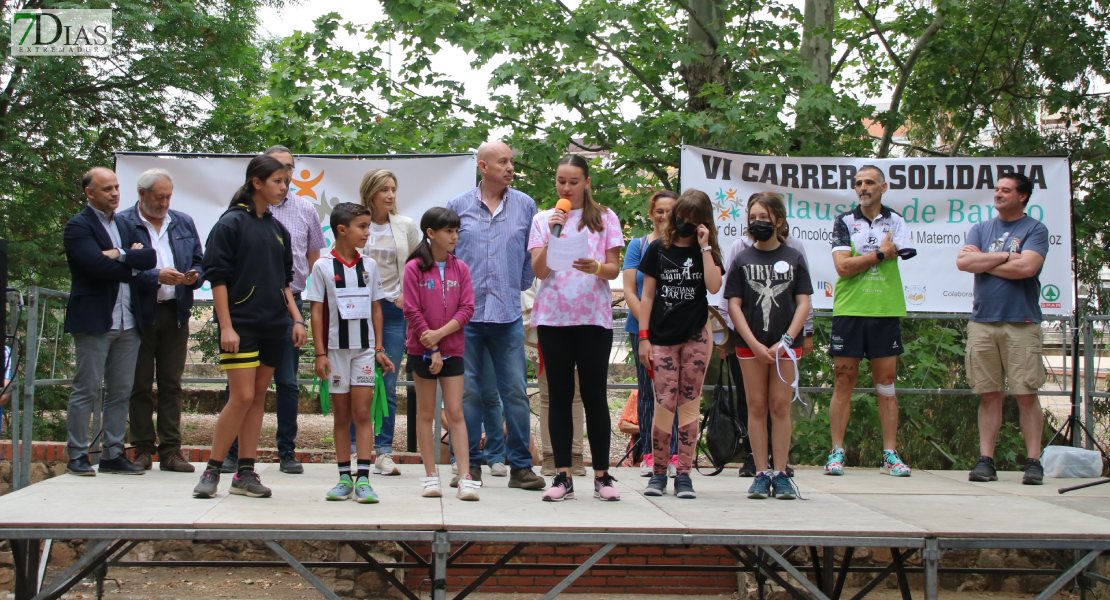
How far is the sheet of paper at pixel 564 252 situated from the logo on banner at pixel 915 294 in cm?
334

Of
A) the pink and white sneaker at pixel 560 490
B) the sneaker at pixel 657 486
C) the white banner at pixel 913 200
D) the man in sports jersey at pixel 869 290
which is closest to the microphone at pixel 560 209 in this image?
the pink and white sneaker at pixel 560 490

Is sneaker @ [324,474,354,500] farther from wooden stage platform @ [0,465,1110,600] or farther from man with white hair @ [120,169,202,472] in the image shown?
man with white hair @ [120,169,202,472]

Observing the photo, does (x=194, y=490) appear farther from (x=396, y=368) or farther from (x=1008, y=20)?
(x=1008, y=20)

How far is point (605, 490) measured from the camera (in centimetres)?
441

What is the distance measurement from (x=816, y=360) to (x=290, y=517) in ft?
17.6

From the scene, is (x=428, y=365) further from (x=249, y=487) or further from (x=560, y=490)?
(x=249, y=487)

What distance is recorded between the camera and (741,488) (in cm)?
507

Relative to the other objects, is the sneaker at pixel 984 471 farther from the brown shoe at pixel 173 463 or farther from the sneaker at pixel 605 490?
the brown shoe at pixel 173 463

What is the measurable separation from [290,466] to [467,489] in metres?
1.65

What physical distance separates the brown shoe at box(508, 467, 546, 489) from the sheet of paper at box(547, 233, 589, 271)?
116cm

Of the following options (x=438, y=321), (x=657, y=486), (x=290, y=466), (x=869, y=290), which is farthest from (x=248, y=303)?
(x=869, y=290)

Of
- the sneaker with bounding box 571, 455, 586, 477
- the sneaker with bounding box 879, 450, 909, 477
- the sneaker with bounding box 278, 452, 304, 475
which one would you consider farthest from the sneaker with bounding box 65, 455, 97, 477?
the sneaker with bounding box 879, 450, 909, 477

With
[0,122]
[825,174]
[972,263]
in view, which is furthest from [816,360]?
[0,122]

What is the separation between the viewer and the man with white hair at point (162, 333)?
517 centimetres
